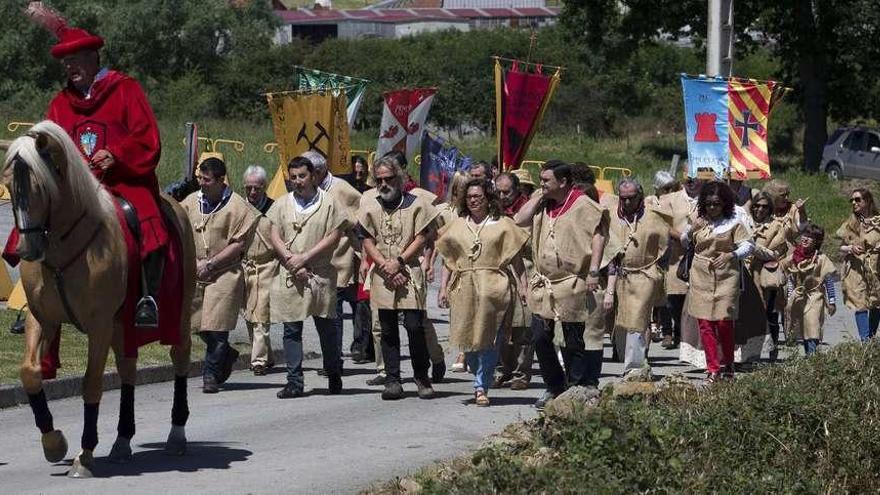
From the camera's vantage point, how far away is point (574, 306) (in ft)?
42.2

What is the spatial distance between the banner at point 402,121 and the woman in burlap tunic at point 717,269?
20.9 ft

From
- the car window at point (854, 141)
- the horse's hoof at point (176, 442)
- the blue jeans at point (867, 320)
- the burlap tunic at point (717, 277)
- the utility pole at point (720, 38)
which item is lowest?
the blue jeans at point (867, 320)

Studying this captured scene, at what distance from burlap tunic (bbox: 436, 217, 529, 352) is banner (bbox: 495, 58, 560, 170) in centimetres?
461

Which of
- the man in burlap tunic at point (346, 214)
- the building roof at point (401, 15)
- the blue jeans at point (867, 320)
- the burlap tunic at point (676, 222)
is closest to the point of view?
the man in burlap tunic at point (346, 214)

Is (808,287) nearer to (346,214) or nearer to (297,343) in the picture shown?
(346,214)

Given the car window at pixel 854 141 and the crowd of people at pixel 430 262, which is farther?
the car window at pixel 854 141

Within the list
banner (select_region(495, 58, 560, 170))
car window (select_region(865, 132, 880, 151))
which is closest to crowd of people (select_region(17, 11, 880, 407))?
banner (select_region(495, 58, 560, 170))

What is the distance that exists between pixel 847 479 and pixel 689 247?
5.85 metres

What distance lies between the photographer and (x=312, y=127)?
17.9 m

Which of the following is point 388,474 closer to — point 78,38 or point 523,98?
point 78,38

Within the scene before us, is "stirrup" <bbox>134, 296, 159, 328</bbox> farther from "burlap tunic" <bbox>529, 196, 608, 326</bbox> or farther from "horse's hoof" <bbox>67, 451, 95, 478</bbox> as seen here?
"burlap tunic" <bbox>529, 196, 608, 326</bbox>

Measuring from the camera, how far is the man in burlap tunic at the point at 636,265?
15.7 meters

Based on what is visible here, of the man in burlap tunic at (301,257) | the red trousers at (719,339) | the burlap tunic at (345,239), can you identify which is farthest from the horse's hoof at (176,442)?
the red trousers at (719,339)

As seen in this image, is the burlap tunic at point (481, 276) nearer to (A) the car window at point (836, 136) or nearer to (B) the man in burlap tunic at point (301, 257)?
(B) the man in burlap tunic at point (301, 257)
